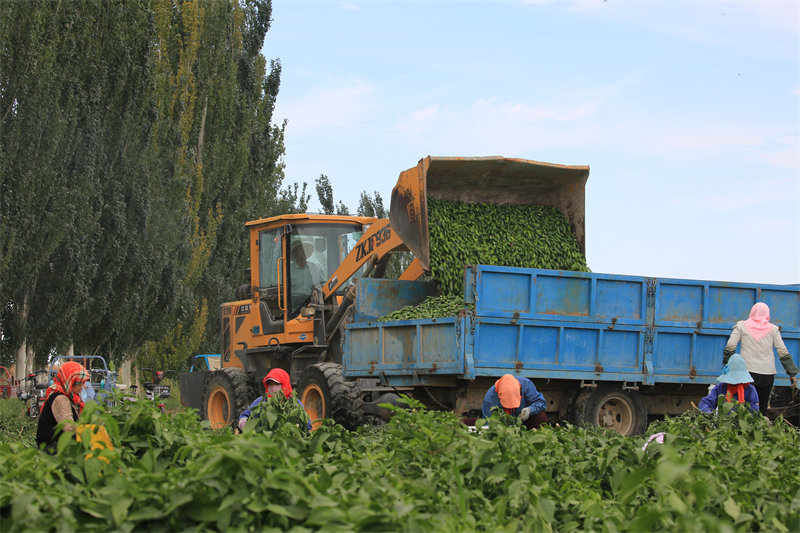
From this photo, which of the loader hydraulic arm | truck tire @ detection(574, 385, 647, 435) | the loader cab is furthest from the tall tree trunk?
truck tire @ detection(574, 385, 647, 435)

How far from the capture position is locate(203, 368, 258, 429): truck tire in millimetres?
14758

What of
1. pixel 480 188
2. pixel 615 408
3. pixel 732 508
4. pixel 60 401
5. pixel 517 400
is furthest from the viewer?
pixel 480 188

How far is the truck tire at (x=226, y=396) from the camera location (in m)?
14.8

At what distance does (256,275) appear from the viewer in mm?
15508

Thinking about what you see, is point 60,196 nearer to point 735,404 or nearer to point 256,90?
point 256,90

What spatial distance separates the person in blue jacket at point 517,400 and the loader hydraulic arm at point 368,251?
4.23 metres

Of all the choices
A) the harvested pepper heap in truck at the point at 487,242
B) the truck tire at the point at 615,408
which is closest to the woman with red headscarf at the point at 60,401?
the harvested pepper heap in truck at the point at 487,242

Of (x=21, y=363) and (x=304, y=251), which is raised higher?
(x=304, y=251)

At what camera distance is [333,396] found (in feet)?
39.1

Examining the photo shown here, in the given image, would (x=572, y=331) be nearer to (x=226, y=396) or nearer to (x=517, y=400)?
(x=517, y=400)

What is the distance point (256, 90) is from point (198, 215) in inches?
205

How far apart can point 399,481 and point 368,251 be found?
9.79 metres

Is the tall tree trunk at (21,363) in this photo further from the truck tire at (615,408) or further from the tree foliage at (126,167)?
the truck tire at (615,408)

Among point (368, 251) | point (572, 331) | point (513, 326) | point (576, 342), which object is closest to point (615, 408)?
point (576, 342)
